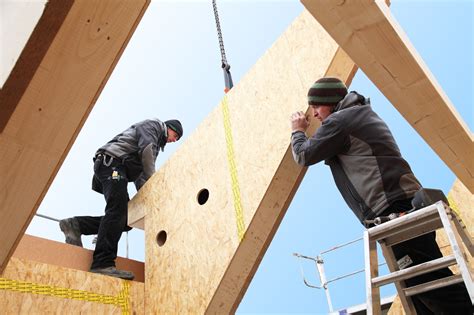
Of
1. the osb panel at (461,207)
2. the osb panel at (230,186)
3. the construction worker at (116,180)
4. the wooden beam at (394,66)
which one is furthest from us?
the osb panel at (461,207)

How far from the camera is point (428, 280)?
94.3 inches

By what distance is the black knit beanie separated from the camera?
4.84 metres

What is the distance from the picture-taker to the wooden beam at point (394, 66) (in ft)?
5.70

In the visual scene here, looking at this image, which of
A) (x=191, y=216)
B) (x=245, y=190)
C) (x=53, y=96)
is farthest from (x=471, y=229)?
(x=53, y=96)

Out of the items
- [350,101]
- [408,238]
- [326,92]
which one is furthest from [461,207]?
[408,238]

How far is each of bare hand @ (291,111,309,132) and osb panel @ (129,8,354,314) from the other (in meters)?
0.12

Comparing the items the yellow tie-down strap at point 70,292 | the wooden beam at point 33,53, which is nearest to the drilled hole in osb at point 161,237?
the yellow tie-down strap at point 70,292

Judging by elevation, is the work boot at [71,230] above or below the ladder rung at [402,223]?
above

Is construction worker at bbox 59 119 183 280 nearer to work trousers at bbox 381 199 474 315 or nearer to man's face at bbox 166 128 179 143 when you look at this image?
man's face at bbox 166 128 179 143

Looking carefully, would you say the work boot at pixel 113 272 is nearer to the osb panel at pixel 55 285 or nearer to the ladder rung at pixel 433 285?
the osb panel at pixel 55 285

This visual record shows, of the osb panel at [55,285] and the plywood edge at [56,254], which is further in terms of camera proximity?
the plywood edge at [56,254]

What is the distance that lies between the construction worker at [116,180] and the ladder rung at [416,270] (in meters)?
2.16

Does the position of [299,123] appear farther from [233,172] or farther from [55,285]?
[55,285]

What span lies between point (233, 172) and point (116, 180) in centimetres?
113
